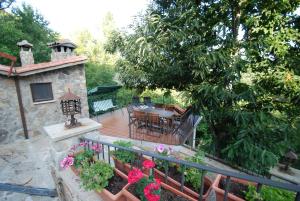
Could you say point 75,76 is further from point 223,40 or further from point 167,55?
point 223,40

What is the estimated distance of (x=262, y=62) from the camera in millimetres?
3174

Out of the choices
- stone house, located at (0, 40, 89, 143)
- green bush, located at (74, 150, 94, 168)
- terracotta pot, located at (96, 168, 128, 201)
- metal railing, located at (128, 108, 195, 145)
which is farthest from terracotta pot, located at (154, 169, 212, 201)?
stone house, located at (0, 40, 89, 143)

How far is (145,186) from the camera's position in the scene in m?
1.56

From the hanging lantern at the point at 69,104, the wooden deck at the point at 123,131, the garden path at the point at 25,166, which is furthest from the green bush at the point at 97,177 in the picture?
the wooden deck at the point at 123,131

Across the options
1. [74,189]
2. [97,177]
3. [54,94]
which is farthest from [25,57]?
[97,177]

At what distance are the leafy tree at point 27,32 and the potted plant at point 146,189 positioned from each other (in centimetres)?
Result: 1177

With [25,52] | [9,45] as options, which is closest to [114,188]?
[25,52]

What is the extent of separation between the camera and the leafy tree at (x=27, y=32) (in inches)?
385

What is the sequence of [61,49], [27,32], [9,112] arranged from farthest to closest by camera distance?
[27,32]
[61,49]
[9,112]

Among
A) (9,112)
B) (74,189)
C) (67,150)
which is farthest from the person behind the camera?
(9,112)

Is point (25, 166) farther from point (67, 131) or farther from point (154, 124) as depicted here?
point (154, 124)

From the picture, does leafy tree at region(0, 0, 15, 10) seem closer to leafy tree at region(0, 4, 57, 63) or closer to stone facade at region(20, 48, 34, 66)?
leafy tree at region(0, 4, 57, 63)

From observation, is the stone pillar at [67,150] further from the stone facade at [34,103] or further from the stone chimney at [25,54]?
the stone chimney at [25,54]

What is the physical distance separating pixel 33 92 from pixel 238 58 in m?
6.48
